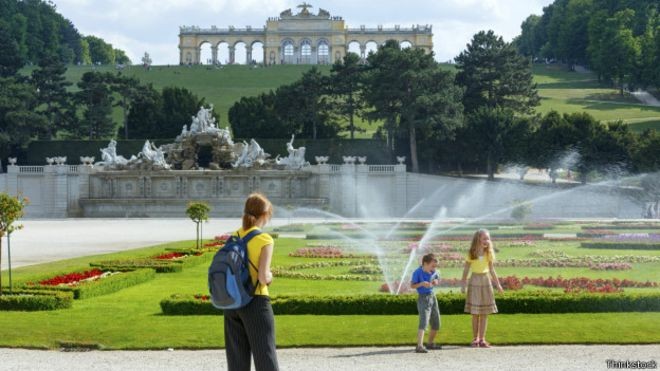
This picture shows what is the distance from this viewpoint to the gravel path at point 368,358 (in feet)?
43.2

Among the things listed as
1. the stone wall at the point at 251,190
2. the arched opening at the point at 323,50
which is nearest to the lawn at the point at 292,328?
the stone wall at the point at 251,190

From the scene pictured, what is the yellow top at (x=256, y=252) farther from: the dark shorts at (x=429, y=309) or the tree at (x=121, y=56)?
the tree at (x=121, y=56)

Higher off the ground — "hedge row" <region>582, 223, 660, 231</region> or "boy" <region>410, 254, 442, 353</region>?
"boy" <region>410, 254, 442, 353</region>

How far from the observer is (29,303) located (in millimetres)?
18344

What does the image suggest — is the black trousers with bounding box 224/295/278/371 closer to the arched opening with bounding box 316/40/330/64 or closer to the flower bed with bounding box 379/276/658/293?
the flower bed with bounding box 379/276/658/293

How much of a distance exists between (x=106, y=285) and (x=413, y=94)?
4556 centimetres

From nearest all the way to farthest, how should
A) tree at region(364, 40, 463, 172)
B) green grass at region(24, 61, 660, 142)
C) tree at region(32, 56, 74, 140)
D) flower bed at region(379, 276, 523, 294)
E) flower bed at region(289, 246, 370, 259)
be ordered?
flower bed at region(379, 276, 523, 294) → flower bed at region(289, 246, 370, 259) → tree at region(364, 40, 463, 172) → tree at region(32, 56, 74, 140) → green grass at region(24, 61, 660, 142)

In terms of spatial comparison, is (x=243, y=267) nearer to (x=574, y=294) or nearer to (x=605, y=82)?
(x=574, y=294)

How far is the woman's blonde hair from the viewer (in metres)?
9.92

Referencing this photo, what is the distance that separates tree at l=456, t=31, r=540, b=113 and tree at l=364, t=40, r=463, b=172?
6453mm

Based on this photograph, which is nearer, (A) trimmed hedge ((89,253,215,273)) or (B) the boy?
(B) the boy

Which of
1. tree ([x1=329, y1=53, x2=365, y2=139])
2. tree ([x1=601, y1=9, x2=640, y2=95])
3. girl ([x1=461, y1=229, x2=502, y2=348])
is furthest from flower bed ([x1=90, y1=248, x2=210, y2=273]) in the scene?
tree ([x1=601, y1=9, x2=640, y2=95])

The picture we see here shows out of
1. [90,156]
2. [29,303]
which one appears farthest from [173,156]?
[29,303]

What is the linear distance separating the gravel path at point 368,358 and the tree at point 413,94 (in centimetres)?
4950
